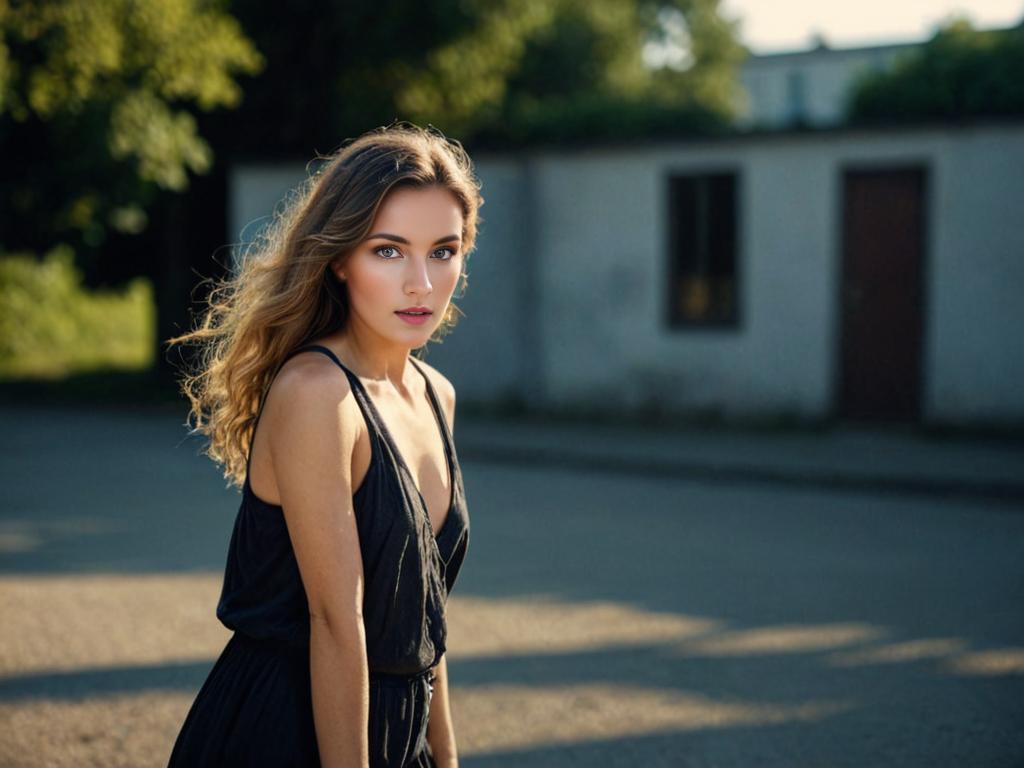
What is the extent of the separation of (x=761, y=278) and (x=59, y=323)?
17.5m

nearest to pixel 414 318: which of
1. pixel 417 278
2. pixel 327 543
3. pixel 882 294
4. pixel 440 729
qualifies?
pixel 417 278

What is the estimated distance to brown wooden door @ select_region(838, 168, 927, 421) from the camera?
44.4 ft

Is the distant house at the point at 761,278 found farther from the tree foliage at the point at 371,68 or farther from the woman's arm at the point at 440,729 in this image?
the woman's arm at the point at 440,729

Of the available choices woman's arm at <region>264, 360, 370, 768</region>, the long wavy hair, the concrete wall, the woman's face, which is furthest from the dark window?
woman's arm at <region>264, 360, 370, 768</region>

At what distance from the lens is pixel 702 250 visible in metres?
14.7

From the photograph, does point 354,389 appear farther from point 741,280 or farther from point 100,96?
point 100,96

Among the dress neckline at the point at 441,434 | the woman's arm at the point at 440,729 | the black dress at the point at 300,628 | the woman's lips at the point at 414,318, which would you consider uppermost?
the woman's lips at the point at 414,318

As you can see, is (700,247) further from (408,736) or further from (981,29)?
(408,736)

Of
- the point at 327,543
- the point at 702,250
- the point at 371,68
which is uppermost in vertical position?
the point at 371,68

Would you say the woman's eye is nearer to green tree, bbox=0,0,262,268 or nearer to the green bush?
green tree, bbox=0,0,262,268

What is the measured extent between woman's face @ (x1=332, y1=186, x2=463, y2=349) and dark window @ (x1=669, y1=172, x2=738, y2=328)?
12.8 metres

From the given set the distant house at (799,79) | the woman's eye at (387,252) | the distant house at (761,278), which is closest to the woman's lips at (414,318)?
the woman's eye at (387,252)

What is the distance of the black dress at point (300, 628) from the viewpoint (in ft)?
6.45

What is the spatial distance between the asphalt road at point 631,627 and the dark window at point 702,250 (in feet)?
17.1
